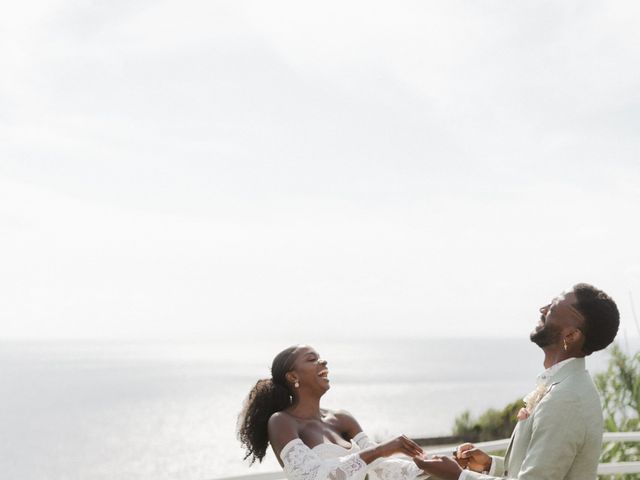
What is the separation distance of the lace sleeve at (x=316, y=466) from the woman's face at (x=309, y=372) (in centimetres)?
30

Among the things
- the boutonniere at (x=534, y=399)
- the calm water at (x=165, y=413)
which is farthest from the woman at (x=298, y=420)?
the calm water at (x=165, y=413)

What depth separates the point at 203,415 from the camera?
251 feet

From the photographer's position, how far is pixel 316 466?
3330mm

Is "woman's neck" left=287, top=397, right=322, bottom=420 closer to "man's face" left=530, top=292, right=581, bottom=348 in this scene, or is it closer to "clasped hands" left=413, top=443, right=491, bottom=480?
"clasped hands" left=413, top=443, right=491, bottom=480

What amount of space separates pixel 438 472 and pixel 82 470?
52.4 m

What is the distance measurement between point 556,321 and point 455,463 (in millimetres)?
654

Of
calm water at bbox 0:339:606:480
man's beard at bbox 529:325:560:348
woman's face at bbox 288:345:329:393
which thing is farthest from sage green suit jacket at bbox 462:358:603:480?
calm water at bbox 0:339:606:480

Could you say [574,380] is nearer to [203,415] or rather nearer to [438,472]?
[438,472]

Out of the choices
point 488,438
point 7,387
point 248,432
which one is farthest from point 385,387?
point 248,432

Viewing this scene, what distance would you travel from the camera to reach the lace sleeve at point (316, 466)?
3305mm

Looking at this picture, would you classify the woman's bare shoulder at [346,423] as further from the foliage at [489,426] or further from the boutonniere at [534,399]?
the foliage at [489,426]

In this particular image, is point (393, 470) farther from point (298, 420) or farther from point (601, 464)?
point (601, 464)

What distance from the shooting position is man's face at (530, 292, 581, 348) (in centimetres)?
310

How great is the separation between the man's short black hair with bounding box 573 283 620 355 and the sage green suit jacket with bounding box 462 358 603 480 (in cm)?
12
